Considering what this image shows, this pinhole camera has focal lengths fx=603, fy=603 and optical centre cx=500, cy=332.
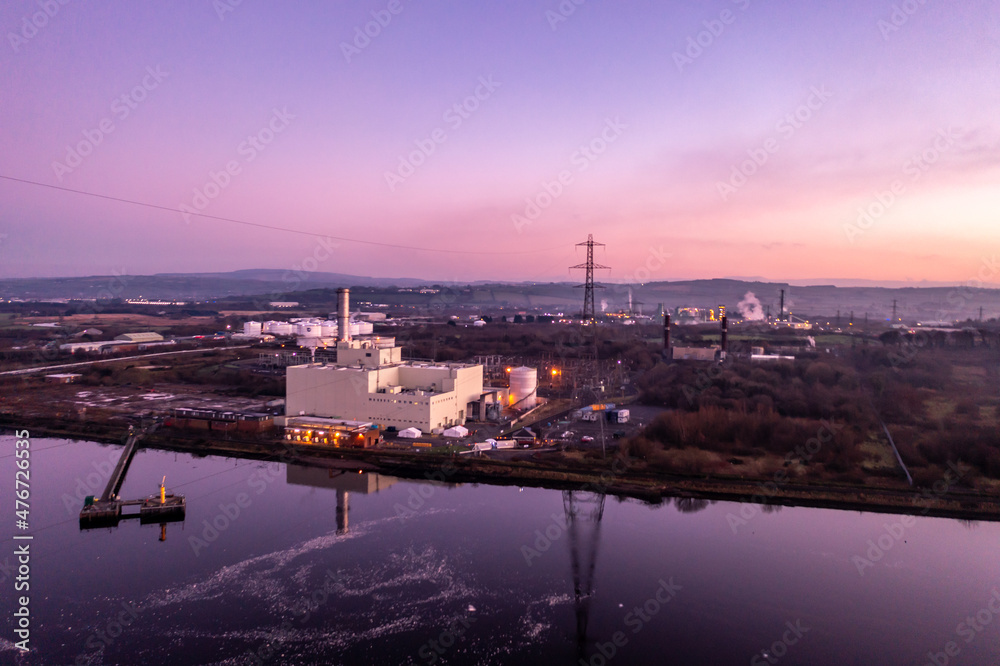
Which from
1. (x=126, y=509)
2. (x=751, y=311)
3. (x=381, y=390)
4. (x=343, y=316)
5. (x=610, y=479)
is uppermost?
(x=751, y=311)

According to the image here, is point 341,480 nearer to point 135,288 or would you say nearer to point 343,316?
point 343,316

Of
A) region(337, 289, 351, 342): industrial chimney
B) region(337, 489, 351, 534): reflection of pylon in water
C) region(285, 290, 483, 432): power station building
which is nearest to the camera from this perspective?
region(337, 489, 351, 534): reflection of pylon in water

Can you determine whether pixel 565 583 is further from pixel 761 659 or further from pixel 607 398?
pixel 607 398

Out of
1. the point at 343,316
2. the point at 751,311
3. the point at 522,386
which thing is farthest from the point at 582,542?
the point at 751,311

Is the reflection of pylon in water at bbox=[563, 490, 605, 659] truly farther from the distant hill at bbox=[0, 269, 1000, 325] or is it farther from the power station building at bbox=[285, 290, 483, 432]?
the distant hill at bbox=[0, 269, 1000, 325]

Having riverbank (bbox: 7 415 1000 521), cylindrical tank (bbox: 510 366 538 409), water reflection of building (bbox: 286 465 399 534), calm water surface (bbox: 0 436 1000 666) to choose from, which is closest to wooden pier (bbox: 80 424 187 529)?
calm water surface (bbox: 0 436 1000 666)
